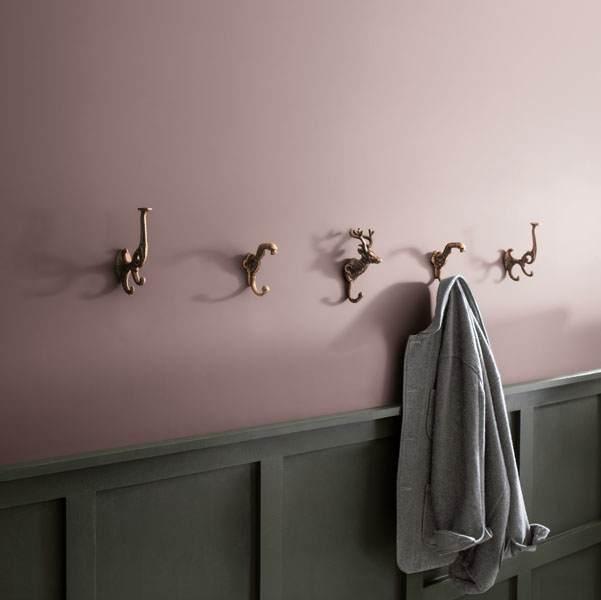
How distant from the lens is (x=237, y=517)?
4.03 feet

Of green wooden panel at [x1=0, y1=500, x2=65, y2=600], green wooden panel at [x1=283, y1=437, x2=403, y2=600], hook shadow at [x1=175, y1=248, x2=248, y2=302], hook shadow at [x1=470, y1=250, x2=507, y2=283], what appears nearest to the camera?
green wooden panel at [x1=0, y1=500, x2=65, y2=600]

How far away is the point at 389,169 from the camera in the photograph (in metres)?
1.41

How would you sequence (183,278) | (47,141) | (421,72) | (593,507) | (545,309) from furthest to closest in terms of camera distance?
(593,507) < (545,309) < (421,72) < (183,278) < (47,141)

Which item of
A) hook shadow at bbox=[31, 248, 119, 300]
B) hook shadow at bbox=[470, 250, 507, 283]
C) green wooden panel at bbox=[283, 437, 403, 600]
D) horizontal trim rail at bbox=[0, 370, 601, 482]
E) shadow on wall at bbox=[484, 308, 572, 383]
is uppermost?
hook shadow at bbox=[470, 250, 507, 283]

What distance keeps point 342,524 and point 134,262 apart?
28.0 inches

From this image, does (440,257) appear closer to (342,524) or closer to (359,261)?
(359,261)

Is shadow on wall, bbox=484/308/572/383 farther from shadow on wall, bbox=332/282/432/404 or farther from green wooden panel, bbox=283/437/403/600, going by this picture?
green wooden panel, bbox=283/437/403/600

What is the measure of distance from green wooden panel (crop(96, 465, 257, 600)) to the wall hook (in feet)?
1.37

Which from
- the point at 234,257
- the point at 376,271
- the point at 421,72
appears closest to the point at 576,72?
the point at 421,72

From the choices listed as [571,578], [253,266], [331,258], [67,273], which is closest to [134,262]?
[67,273]

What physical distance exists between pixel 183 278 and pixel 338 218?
0.36 metres

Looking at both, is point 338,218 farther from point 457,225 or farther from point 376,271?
point 457,225

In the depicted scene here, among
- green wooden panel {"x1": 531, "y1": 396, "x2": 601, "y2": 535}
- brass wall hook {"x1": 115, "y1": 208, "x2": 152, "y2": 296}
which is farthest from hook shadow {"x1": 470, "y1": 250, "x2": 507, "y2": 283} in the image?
brass wall hook {"x1": 115, "y1": 208, "x2": 152, "y2": 296}

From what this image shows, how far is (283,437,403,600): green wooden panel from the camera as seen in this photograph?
131cm
